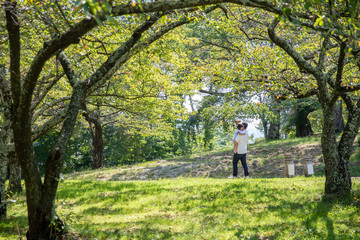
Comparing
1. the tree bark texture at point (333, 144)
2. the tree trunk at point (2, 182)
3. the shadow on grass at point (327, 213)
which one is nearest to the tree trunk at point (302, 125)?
the tree bark texture at point (333, 144)

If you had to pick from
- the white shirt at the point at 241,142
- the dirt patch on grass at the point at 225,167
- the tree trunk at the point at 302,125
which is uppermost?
the tree trunk at the point at 302,125

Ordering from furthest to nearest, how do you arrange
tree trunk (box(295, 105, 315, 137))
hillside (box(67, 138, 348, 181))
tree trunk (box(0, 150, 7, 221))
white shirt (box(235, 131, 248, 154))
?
tree trunk (box(295, 105, 315, 137)), hillside (box(67, 138, 348, 181)), white shirt (box(235, 131, 248, 154)), tree trunk (box(0, 150, 7, 221))

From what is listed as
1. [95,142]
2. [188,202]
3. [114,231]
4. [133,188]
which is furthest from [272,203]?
[95,142]

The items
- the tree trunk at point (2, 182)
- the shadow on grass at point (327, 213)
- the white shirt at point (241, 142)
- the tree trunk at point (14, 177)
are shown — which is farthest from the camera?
the white shirt at point (241, 142)

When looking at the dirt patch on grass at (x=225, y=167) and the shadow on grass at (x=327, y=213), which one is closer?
the shadow on grass at (x=327, y=213)

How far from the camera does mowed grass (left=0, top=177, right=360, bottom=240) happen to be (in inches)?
212

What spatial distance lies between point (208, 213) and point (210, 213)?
0.15ft

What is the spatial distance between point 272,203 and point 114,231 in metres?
3.70

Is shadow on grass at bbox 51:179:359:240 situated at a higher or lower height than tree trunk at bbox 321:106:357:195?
lower

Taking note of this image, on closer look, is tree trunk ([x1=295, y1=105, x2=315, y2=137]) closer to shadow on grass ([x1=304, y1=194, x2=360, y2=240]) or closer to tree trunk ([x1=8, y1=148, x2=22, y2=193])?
shadow on grass ([x1=304, y1=194, x2=360, y2=240])

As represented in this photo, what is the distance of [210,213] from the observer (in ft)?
21.8

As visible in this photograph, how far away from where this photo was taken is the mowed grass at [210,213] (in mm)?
5391

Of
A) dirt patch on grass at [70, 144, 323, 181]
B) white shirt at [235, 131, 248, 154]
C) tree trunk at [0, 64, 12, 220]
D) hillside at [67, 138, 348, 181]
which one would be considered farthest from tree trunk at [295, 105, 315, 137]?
tree trunk at [0, 64, 12, 220]

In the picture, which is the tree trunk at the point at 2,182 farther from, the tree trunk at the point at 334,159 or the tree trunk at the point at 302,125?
the tree trunk at the point at 302,125
